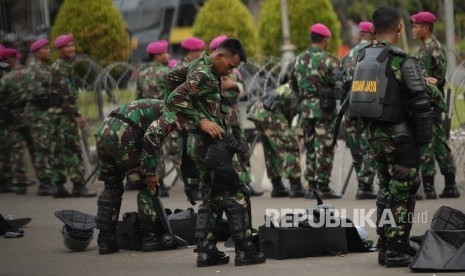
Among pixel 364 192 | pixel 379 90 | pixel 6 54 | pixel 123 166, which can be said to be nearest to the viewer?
pixel 379 90

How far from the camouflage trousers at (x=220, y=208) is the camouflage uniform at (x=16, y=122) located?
8.58 m

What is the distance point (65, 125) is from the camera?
59.7ft

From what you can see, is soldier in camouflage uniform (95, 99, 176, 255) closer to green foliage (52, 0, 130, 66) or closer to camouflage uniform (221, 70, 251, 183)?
camouflage uniform (221, 70, 251, 183)

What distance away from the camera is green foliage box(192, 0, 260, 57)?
2552cm

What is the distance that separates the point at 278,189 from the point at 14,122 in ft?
15.1

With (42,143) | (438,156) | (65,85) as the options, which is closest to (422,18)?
(438,156)

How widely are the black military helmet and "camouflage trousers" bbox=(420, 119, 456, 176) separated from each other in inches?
190

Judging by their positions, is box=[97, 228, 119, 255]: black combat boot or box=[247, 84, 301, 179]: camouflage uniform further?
box=[247, 84, 301, 179]: camouflage uniform

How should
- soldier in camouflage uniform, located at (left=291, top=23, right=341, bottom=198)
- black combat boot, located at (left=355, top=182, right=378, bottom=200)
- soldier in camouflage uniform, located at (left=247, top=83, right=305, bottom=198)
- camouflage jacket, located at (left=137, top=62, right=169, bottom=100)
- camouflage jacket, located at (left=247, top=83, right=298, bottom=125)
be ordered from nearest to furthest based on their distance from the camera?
black combat boot, located at (left=355, top=182, right=378, bottom=200)
soldier in camouflage uniform, located at (left=291, top=23, right=341, bottom=198)
camouflage jacket, located at (left=247, top=83, right=298, bottom=125)
soldier in camouflage uniform, located at (left=247, top=83, right=305, bottom=198)
camouflage jacket, located at (left=137, top=62, right=169, bottom=100)

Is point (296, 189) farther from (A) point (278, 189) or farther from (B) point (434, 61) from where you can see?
(B) point (434, 61)

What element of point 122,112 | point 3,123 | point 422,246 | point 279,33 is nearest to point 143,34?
point 279,33

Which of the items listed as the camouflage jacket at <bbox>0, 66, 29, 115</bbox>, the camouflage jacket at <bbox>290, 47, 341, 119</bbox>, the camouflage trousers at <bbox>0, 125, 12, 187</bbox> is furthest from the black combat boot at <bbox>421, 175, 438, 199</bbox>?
the camouflage trousers at <bbox>0, 125, 12, 187</bbox>

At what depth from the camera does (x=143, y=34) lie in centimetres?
3703

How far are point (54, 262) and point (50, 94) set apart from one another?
270 inches
